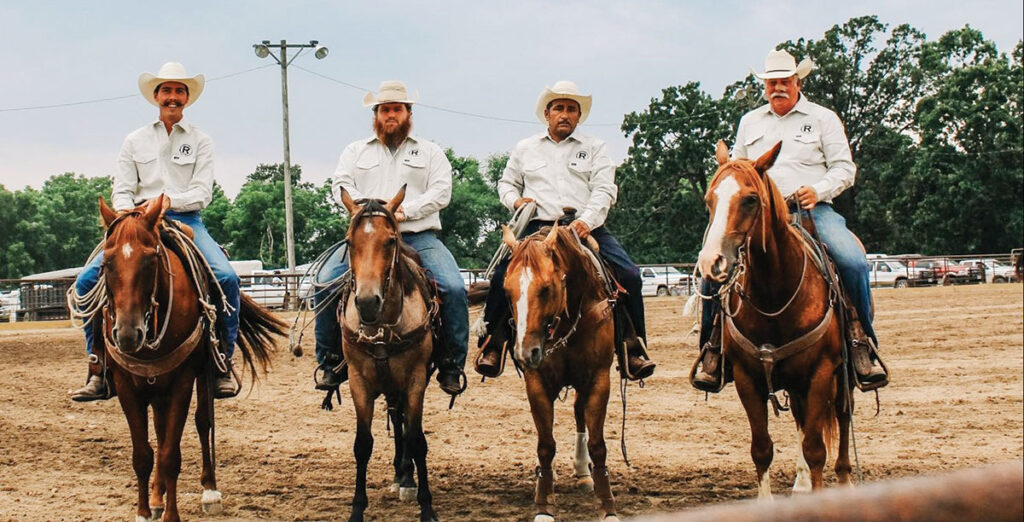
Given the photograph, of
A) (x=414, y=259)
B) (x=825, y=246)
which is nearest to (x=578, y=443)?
(x=414, y=259)

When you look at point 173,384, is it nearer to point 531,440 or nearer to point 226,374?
point 226,374

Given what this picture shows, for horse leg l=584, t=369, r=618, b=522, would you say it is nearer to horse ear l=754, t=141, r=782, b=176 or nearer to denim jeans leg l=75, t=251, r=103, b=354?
horse ear l=754, t=141, r=782, b=176

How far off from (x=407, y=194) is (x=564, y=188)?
1.27 metres

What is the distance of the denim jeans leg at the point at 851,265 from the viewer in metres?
6.78

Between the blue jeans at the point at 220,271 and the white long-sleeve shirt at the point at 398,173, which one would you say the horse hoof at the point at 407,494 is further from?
the white long-sleeve shirt at the point at 398,173

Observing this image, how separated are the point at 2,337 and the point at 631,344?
21.4 m

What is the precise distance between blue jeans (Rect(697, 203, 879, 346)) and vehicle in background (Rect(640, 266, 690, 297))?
33.9 m

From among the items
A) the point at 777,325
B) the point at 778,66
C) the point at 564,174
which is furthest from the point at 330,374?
the point at 778,66

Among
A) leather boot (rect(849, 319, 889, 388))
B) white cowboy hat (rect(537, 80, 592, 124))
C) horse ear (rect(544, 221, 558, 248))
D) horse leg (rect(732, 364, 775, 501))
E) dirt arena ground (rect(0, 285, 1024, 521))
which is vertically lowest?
dirt arena ground (rect(0, 285, 1024, 521))

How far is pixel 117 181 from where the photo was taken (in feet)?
25.5

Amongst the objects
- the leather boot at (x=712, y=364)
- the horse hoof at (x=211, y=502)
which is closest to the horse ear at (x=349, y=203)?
the horse hoof at (x=211, y=502)

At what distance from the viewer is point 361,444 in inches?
269

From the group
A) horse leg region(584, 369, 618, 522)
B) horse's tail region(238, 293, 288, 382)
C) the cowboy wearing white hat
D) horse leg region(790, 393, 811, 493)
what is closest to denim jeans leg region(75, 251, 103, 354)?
horse's tail region(238, 293, 288, 382)

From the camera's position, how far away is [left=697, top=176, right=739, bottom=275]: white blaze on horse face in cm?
556
